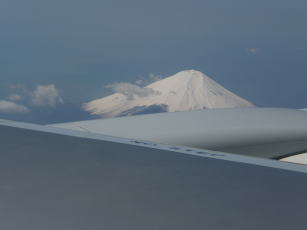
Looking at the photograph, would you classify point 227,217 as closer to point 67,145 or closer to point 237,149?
point 67,145

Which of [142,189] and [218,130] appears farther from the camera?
[218,130]

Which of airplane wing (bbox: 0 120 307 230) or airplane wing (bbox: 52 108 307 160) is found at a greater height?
airplane wing (bbox: 52 108 307 160)

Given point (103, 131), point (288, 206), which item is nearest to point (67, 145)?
point (288, 206)

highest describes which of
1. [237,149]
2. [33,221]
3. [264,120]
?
[264,120]

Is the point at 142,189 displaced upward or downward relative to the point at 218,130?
downward

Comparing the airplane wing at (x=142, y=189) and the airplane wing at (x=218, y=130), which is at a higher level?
the airplane wing at (x=218, y=130)

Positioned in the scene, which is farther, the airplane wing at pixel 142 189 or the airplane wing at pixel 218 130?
the airplane wing at pixel 218 130

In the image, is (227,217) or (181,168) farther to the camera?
(181,168)

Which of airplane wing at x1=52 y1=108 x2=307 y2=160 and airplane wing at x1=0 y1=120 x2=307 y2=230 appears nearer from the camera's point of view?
airplane wing at x1=0 y1=120 x2=307 y2=230
